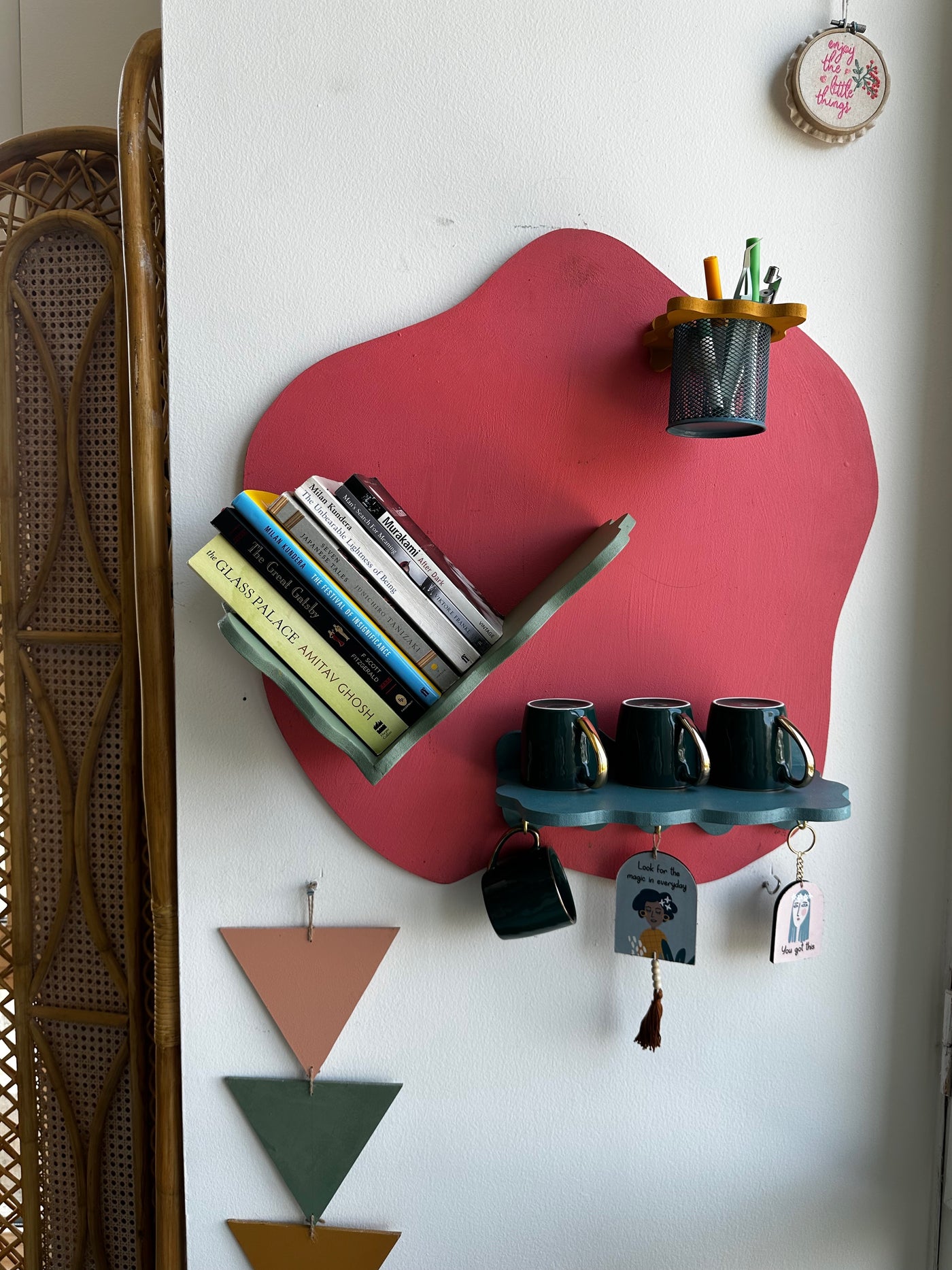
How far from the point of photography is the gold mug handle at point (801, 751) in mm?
886

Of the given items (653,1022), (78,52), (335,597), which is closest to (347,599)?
(335,597)

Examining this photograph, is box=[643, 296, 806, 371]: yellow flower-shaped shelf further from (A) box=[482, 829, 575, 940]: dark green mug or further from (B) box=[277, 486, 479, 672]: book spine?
(A) box=[482, 829, 575, 940]: dark green mug

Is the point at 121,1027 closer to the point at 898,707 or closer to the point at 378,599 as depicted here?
the point at 378,599

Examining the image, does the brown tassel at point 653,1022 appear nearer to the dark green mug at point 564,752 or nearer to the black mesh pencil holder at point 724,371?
the dark green mug at point 564,752

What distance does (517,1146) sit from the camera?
3.45 ft

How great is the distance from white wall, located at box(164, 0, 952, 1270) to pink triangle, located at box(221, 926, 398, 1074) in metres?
0.03

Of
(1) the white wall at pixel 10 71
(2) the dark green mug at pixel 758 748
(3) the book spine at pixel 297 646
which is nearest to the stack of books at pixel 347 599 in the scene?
(3) the book spine at pixel 297 646

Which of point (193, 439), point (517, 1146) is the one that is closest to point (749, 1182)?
point (517, 1146)

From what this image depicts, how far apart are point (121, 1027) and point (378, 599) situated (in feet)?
2.90

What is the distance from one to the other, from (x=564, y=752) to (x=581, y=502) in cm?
32

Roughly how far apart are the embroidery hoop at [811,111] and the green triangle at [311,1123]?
52.9 inches

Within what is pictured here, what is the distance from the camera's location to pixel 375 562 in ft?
2.80

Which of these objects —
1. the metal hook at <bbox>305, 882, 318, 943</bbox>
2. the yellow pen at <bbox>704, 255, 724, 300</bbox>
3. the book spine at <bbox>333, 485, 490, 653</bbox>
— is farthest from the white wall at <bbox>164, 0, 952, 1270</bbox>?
the book spine at <bbox>333, 485, 490, 653</bbox>

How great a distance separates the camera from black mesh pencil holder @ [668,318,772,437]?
2.79ft
